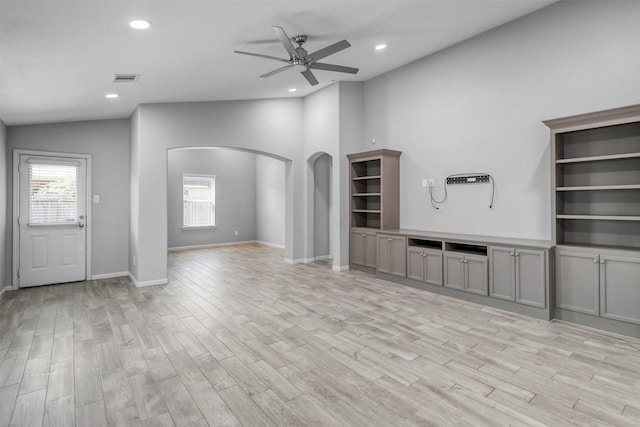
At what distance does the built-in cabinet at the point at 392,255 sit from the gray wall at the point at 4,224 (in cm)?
551

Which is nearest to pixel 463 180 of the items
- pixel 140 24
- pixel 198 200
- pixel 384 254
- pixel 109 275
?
pixel 384 254

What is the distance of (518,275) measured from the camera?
3.89 meters

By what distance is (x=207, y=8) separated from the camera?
282 centimetres

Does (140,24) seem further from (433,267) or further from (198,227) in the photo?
(198,227)

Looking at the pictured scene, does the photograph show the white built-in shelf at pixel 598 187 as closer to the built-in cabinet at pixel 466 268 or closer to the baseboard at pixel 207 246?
the built-in cabinet at pixel 466 268

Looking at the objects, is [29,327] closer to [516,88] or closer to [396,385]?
[396,385]

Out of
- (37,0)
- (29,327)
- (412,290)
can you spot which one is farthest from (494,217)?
(29,327)

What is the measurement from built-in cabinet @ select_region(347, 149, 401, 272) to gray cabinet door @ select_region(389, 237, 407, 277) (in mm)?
443

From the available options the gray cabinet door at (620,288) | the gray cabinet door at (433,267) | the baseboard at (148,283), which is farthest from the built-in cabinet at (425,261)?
the baseboard at (148,283)

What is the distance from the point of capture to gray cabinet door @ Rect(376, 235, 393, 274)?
5.50 m

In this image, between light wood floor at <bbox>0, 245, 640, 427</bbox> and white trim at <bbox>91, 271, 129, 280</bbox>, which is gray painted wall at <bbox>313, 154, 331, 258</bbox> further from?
white trim at <bbox>91, 271, 129, 280</bbox>

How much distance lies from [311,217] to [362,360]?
4.56m

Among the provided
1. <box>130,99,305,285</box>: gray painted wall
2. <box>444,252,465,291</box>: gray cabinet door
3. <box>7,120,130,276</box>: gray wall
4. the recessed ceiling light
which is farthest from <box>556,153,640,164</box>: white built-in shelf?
<box>7,120,130,276</box>: gray wall

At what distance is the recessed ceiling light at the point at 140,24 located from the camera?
275 centimetres
